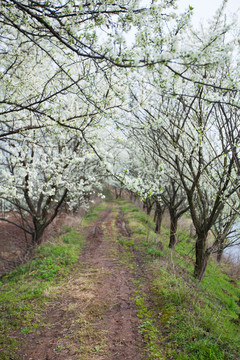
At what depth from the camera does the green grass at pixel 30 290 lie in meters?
4.06

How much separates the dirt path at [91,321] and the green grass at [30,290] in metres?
0.23

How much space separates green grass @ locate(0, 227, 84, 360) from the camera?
13.3 feet

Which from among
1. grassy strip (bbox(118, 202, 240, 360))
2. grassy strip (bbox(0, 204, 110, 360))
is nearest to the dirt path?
grassy strip (bbox(0, 204, 110, 360))

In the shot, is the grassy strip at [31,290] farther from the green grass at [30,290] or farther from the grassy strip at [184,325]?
the grassy strip at [184,325]

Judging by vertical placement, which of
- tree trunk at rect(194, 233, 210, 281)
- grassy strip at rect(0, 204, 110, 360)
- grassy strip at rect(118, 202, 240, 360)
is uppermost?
tree trunk at rect(194, 233, 210, 281)

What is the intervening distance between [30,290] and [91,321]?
1.91 meters

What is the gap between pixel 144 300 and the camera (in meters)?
5.38

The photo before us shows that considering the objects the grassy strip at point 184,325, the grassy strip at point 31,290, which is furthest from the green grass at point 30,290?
the grassy strip at point 184,325

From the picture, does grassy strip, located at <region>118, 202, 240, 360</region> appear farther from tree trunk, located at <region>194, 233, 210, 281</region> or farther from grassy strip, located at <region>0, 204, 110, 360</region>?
grassy strip, located at <region>0, 204, 110, 360</region>

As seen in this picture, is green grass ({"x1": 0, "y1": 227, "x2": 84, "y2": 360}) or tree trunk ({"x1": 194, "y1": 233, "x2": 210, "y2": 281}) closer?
green grass ({"x1": 0, "y1": 227, "x2": 84, "y2": 360})

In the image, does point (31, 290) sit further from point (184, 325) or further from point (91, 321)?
point (184, 325)

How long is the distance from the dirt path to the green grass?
9.0 inches

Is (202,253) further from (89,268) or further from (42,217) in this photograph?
(42,217)

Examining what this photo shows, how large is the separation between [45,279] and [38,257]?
196 centimetres
